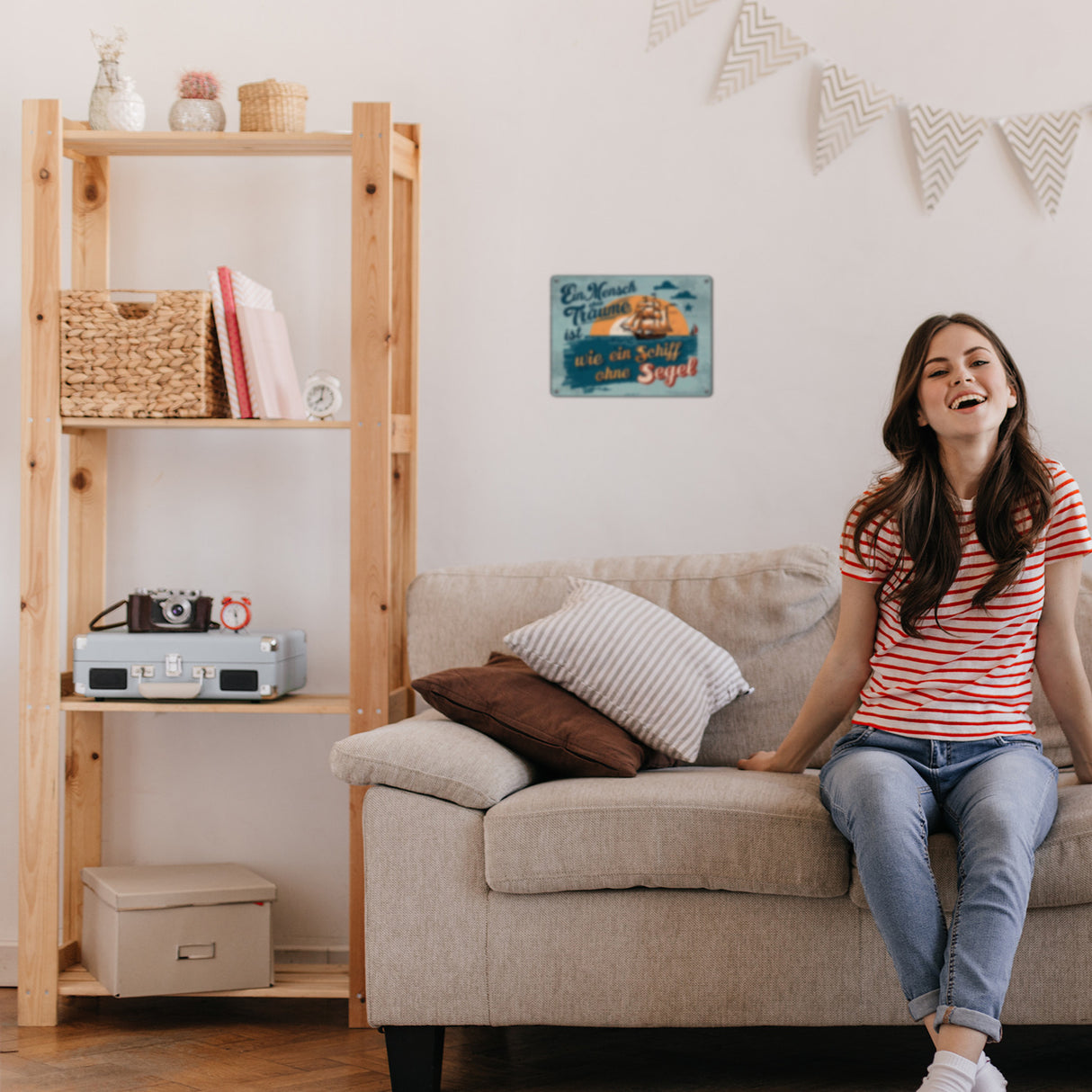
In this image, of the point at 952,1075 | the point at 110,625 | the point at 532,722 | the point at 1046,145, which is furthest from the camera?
the point at 1046,145

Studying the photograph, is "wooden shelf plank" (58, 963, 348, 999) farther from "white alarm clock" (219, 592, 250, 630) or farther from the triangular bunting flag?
the triangular bunting flag

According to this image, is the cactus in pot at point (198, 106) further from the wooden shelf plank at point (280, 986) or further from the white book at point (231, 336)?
the wooden shelf plank at point (280, 986)

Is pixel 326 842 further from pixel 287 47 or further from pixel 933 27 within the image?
pixel 933 27

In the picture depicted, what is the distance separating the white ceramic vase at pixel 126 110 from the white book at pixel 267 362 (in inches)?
17.7

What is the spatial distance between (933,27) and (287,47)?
1.42 metres

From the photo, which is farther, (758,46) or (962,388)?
(758,46)

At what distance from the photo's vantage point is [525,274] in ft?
8.92

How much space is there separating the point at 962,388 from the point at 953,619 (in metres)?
0.36

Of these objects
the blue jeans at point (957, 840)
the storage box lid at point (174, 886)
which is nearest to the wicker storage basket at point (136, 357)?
the storage box lid at point (174, 886)

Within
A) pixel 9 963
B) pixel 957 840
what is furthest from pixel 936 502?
pixel 9 963

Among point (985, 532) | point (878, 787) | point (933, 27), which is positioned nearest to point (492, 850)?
point (878, 787)

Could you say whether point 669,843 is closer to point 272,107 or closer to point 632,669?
point 632,669

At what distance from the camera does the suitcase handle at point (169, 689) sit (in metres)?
2.36

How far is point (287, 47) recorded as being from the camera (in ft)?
8.88
